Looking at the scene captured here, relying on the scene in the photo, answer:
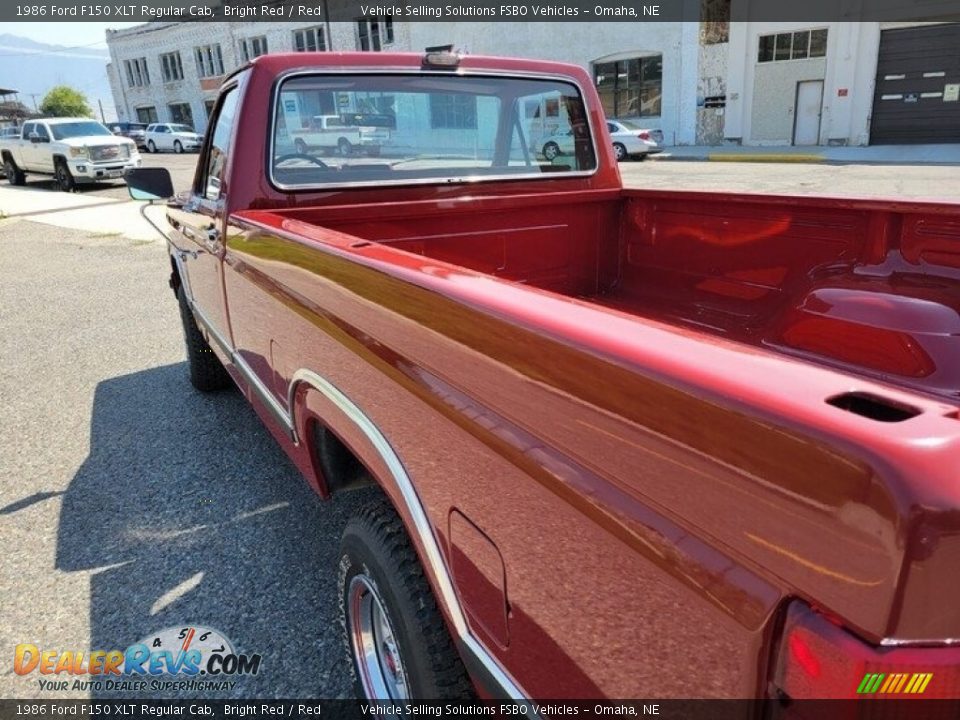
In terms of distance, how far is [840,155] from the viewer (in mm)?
20422

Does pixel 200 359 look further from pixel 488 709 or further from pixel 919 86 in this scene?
pixel 919 86

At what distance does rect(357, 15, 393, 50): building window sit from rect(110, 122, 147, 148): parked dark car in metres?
12.4

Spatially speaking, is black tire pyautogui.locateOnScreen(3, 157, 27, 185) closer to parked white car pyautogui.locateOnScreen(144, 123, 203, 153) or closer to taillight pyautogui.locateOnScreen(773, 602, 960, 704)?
parked white car pyautogui.locateOnScreen(144, 123, 203, 153)

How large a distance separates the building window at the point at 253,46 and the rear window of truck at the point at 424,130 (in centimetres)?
4249

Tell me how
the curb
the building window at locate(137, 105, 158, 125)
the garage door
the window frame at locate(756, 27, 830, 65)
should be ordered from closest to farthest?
the curb → the garage door → the window frame at locate(756, 27, 830, 65) → the building window at locate(137, 105, 158, 125)

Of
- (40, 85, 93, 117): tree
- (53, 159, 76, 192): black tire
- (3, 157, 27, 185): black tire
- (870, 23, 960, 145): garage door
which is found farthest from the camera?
(40, 85, 93, 117): tree

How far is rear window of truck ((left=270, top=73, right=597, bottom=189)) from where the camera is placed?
2.90 m

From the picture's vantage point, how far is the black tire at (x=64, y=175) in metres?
18.2

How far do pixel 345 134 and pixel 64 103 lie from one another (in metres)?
60.4

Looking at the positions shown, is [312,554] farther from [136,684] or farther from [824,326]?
[824,326]

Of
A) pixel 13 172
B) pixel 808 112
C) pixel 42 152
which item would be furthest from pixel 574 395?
pixel 808 112

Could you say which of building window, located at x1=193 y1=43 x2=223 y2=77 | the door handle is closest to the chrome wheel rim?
the door handle

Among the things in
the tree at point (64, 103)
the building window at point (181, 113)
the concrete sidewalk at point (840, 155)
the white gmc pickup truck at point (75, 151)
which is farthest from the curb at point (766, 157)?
the tree at point (64, 103)

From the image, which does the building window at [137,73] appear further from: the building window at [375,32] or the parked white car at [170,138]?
→ the building window at [375,32]
